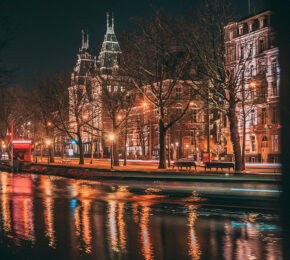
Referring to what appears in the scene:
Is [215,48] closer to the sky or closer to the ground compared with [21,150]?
closer to the sky

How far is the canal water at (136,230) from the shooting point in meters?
7.79

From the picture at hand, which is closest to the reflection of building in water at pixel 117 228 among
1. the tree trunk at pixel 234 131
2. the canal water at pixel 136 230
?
the canal water at pixel 136 230

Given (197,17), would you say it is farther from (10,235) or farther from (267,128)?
(267,128)

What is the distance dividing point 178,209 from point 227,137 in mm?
54322

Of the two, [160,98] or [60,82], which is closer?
[160,98]

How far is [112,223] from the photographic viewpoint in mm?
11359

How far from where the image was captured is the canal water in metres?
7.79

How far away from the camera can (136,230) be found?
33.7ft

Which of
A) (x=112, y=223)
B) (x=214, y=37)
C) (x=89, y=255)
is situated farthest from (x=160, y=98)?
(x=89, y=255)

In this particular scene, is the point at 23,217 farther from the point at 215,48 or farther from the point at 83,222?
the point at 215,48

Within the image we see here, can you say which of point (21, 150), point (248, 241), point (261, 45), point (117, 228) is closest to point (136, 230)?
point (117, 228)

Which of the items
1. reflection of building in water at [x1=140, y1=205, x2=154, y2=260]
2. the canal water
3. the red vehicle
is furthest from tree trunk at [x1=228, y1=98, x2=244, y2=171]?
the red vehicle

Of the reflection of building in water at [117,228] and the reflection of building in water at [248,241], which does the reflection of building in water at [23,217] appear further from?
the reflection of building in water at [248,241]

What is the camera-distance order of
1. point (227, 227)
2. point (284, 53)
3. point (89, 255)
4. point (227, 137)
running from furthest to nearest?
1. point (227, 137)
2. point (227, 227)
3. point (89, 255)
4. point (284, 53)
